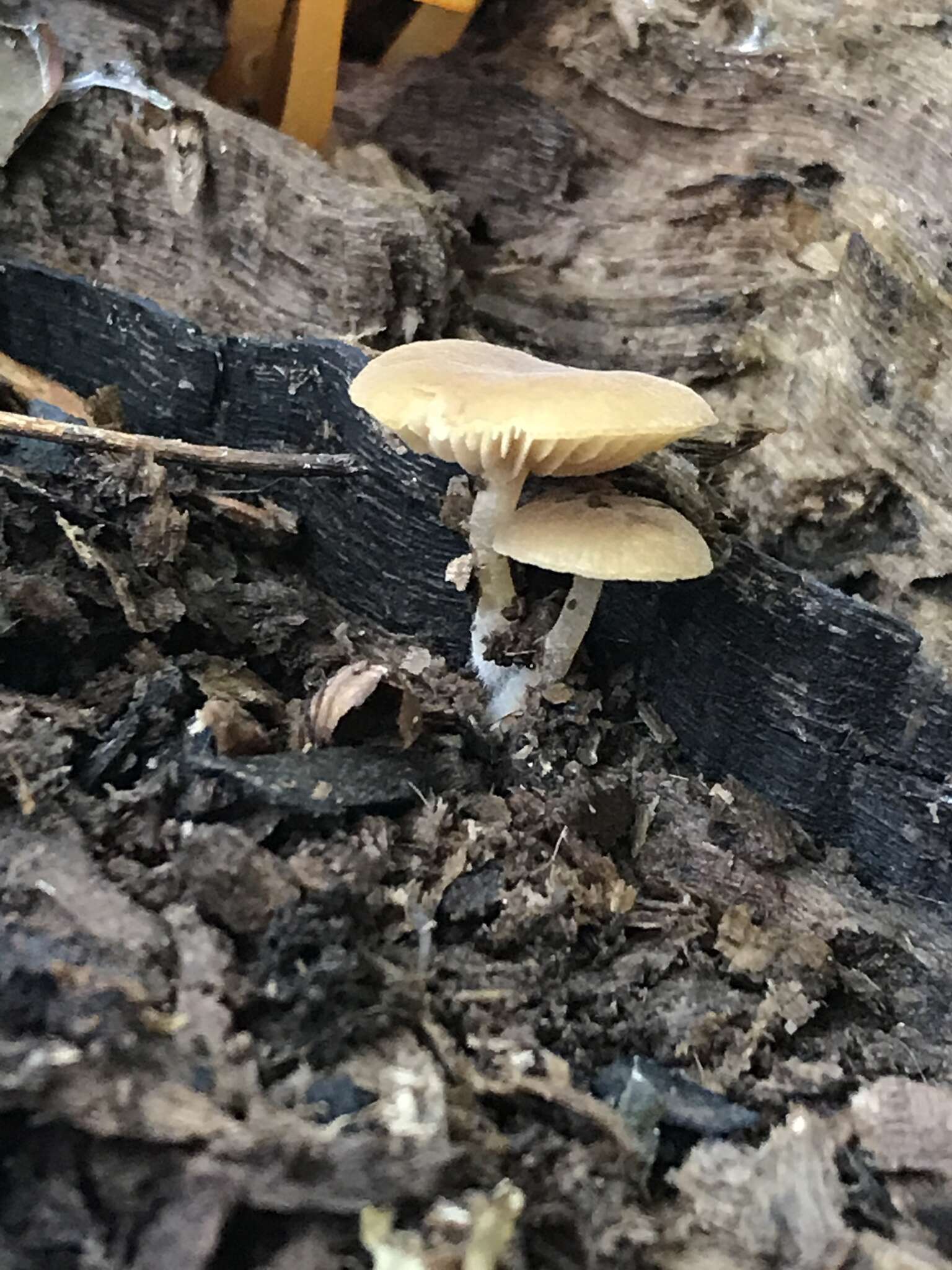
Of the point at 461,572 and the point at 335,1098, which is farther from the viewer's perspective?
the point at 461,572

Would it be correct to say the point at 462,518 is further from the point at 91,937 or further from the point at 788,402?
the point at 91,937

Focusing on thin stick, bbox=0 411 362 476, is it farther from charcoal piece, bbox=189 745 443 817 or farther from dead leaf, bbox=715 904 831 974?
dead leaf, bbox=715 904 831 974

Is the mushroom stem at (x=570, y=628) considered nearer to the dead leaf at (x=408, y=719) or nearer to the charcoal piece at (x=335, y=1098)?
the dead leaf at (x=408, y=719)

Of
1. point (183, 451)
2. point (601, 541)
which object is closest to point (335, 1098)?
point (601, 541)

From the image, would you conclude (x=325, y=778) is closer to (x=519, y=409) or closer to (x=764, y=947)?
(x=519, y=409)

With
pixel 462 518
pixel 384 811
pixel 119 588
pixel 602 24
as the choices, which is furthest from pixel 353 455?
pixel 602 24

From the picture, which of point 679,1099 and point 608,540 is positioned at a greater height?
point 608,540
